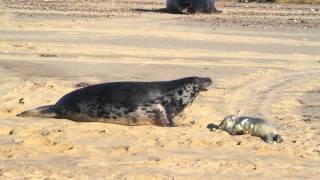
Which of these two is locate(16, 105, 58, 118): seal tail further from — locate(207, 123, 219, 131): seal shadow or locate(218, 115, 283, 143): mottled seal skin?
locate(218, 115, 283, 143): mottled seal skin

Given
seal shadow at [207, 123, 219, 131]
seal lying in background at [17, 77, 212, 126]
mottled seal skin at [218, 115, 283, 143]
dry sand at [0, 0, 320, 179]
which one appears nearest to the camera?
dry sand at [0, 0, 320, 179]

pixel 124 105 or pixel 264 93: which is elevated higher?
pixel 124 105

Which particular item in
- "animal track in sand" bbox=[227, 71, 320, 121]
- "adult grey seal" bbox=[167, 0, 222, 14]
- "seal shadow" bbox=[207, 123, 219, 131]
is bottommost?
"adult grey seal" bbox=[167, 0, 222, 14]

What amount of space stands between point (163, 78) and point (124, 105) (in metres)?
4.64

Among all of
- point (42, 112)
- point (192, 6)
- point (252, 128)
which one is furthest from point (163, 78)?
point (192, 6)

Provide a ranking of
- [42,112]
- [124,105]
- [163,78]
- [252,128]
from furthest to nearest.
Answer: [163,78] < [42,112] < [124,105] < [252,128]

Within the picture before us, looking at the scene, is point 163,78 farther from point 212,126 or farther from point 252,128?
point 252,128

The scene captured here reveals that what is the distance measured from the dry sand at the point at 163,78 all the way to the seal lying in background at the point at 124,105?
178 millimetres

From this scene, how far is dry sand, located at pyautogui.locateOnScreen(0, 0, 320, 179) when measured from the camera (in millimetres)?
6430

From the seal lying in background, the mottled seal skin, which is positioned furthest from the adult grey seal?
the mottled seal skin

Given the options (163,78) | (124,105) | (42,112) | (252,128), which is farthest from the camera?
(163,78)

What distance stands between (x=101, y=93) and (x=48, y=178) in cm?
272

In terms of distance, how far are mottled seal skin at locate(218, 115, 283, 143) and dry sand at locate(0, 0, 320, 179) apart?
0.12m

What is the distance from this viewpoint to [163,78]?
42.5 feet
